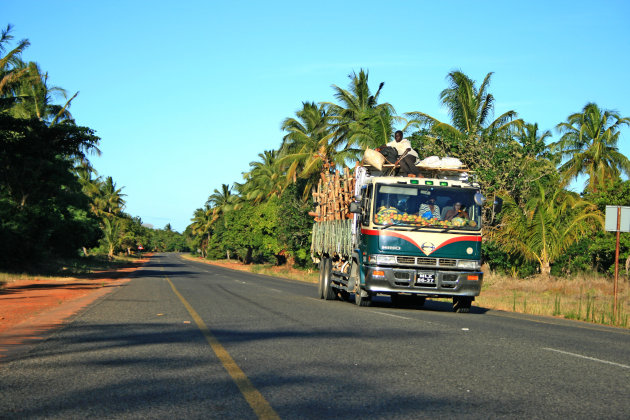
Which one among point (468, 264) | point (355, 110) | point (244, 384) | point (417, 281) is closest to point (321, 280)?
point (417, 281)

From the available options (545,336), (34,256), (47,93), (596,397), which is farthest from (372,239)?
(47,93)

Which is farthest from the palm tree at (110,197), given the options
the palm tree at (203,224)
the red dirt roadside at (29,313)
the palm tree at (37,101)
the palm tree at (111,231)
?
the red dirt roadside at (29,313)

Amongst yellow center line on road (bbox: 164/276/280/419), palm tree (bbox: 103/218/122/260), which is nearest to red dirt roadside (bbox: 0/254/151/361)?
yellow center line on road (bbox: 164/276/280/419)

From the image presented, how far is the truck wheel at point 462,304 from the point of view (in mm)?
14960

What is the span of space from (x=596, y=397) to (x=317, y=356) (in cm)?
316

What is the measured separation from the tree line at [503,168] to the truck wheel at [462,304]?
10.7 meters

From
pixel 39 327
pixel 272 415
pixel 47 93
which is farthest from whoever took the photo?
pixel 47 93

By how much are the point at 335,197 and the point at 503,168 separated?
1392 centimetres

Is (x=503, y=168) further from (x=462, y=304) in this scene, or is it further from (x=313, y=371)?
(x=313, y=371)

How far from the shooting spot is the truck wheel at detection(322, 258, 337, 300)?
18.1 meters

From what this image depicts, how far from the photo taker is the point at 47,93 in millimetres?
37719

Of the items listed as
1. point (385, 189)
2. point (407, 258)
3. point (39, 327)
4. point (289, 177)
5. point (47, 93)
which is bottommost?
point (39, 327)

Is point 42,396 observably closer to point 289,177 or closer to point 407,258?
point 407,258

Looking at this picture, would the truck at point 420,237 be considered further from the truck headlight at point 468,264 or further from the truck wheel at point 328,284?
the truck wheel at point 328,284
